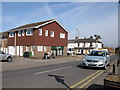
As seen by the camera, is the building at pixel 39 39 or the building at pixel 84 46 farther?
the building at pixel 84 46

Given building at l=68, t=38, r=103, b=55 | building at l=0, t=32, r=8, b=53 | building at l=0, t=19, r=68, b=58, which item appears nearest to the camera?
building at l=0, t=19, r=68, b=58

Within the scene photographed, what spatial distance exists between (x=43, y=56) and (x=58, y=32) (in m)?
7.34

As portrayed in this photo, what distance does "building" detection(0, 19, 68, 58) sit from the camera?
1132 inches

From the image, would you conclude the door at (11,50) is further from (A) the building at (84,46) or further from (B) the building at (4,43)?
(A) the building at (84,46)

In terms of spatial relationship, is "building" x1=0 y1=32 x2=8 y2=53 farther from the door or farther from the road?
the road

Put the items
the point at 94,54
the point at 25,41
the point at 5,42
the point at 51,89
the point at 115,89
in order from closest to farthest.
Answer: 1. the point at 115,89
2. the point at 51,89
3. the point at 94,54
4. the point at 25,41
5. the point at 5,42

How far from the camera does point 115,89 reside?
513 centimetres

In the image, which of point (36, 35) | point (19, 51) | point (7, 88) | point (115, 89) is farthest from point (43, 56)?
point (115, 89)

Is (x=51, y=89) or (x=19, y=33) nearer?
(x=51, y=89)

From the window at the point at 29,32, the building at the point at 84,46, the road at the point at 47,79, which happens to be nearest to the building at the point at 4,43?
the window at the point at 29,32

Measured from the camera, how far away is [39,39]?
95.1 feet

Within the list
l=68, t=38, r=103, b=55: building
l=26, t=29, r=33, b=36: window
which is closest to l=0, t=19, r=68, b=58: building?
l=26, t=29, r=33, b=36: window

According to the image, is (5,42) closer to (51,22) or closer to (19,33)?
(19,33)

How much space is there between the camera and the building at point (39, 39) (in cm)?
2874
